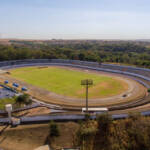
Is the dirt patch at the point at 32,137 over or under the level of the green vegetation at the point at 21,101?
under

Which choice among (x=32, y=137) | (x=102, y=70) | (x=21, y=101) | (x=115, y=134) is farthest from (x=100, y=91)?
(x=102, y=70)

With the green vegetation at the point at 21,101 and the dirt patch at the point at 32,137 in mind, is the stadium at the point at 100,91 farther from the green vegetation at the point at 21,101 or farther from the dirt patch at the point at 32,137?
the dirt patch at the point at 32,137

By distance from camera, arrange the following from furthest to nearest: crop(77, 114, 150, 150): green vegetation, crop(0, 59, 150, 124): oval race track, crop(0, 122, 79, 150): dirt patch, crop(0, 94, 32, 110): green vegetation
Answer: crop(0, 94, 32, 110): green vegetation → crop(0, 59, 150, 124): oval race track → crop(0, 122, 79, 150): dirt patch → crop(77, 114, 150, 150): green vegetation

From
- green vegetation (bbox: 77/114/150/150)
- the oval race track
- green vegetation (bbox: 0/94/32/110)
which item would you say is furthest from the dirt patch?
green vegetation (bbox: 0/94/32/110)

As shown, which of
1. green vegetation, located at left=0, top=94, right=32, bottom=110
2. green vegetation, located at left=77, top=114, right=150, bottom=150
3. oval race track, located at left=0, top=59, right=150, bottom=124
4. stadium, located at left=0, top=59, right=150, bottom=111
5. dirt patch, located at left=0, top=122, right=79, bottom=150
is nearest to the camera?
green vegetation, located at left=77, top=114, right=150, bottom=150

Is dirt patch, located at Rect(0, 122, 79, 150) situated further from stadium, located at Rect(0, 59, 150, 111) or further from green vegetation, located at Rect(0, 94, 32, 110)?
stadium, located at Rect(0, 59, 150, 111)

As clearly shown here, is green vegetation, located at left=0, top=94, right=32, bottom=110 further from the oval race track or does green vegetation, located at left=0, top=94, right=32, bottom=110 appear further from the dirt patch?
the dirt patch

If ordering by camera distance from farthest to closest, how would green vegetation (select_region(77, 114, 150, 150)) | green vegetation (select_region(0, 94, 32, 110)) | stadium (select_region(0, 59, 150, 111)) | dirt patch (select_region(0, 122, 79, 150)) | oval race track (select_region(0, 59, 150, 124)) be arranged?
stadium (select_region(0, 59, 150, 111)) → green vegetation (select_region(0, 94, 32, 110)) → oval race track (select_region(0, 59, 150, 124)) → dirt patch (select_region(0, 122, 79, 150)) → green vegetation (select_region(77, 114, 150, 150))

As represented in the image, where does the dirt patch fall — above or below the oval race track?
below

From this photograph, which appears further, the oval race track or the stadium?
the stadium

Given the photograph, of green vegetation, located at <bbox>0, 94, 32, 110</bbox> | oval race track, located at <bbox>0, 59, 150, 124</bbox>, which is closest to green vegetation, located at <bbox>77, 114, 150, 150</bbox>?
oval race track, located at <bbox>0, 59, 150, 124</bbox>

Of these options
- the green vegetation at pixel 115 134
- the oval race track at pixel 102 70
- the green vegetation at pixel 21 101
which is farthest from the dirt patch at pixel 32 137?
the green vegetation at pixel 21 101
